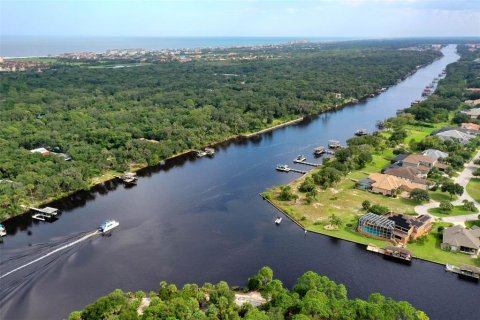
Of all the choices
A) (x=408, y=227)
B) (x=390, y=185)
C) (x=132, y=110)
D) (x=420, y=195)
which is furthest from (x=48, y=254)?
(x=132, y=110)

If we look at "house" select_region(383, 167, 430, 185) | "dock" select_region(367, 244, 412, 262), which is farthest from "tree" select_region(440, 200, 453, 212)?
"dock" select_region(367, 244, 412, 262)

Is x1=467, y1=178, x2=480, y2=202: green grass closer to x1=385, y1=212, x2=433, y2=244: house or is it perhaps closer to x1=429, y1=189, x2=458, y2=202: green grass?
x1=429, y1=189, x2=458, y2=202: green grass

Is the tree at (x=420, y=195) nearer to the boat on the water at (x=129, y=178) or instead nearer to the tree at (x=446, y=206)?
the tree at (x=446, y=206)

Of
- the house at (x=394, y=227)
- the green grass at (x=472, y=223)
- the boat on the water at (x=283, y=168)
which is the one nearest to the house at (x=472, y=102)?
Result: the boat on the water at (x=283, y=168)

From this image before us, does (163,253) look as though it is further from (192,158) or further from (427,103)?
(427,103)

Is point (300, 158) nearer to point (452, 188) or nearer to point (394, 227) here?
point (452, 188)

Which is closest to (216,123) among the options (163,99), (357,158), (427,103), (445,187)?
(163,99)
